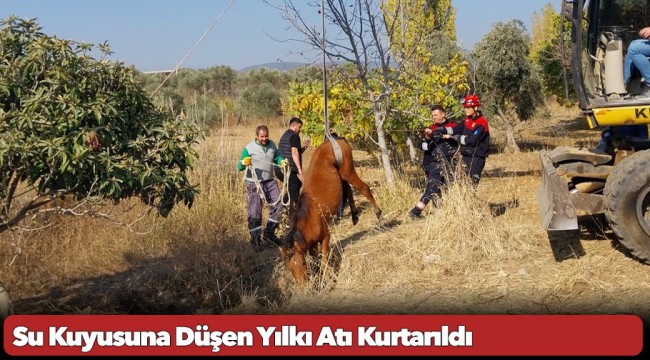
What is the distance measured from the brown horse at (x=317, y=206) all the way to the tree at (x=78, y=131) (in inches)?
67.5

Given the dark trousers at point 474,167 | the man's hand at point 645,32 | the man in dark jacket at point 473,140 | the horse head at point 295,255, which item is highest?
the man's hand at point 645,32

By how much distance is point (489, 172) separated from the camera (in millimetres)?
13000

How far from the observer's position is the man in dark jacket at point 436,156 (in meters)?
8.41

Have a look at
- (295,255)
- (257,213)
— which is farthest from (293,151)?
(295,255)

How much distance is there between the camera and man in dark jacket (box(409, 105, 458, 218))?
8.41 meters

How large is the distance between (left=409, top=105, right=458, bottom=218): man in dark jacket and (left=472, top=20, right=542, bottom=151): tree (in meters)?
7.56

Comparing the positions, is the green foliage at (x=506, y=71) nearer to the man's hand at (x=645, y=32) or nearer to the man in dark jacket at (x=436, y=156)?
the man in dark jacket at (x=436, y=156)

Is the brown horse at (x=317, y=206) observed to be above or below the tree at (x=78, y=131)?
below

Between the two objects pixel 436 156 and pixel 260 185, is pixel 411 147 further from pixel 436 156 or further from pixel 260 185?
pixel 260 185

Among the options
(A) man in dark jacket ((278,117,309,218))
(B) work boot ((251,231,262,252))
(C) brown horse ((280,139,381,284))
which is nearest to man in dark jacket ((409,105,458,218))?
(C) brown horse ((280,139,381,284))

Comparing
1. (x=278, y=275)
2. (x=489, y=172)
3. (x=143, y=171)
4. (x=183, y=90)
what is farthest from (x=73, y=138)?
(x=183, y=90)

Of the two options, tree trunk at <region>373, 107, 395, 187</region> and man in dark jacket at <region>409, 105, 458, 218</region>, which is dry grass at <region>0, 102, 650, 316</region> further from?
tree trunk at <region>373, 107, 395, 187</region>

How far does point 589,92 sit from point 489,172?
638cm

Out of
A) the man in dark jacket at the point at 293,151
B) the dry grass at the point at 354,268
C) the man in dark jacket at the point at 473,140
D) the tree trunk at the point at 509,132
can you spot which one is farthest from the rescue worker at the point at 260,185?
the tree trunk at the point at 509,132
